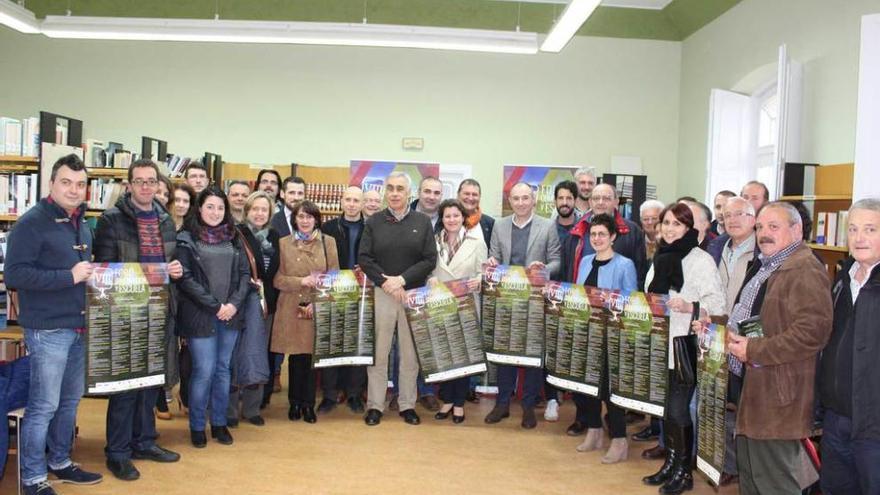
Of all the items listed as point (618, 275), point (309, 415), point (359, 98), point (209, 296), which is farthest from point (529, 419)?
point (359, 98)

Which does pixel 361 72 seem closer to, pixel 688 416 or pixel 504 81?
pixel 504 81

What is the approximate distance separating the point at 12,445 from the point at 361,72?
783 cm

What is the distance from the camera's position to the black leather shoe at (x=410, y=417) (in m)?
5.00

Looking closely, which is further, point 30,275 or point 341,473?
point 341,473

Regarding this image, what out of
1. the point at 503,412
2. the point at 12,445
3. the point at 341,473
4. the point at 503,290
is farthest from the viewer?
the point at 503,412

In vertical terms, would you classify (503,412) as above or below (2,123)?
below

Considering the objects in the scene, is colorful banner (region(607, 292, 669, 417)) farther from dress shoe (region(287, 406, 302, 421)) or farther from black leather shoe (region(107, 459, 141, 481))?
black leather shoe (region(107, 459, 141, 481))

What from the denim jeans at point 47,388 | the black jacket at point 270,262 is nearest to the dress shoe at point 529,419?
the black jacket at point 270,262

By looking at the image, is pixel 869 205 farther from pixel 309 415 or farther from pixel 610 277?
pixel 309 415

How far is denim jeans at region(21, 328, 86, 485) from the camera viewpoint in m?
3.33

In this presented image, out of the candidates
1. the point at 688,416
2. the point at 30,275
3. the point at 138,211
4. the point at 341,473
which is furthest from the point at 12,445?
the point at 688,416

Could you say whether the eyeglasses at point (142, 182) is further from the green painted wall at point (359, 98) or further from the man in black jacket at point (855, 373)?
the green painted wall at point (359, 98)

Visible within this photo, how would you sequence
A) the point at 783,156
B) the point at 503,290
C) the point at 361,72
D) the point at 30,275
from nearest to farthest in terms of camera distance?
1. the point at 30,275
2. the point at 503,290
3. the point at 783,156
4. the point at 361,72

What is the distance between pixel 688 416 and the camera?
12.5 feet
